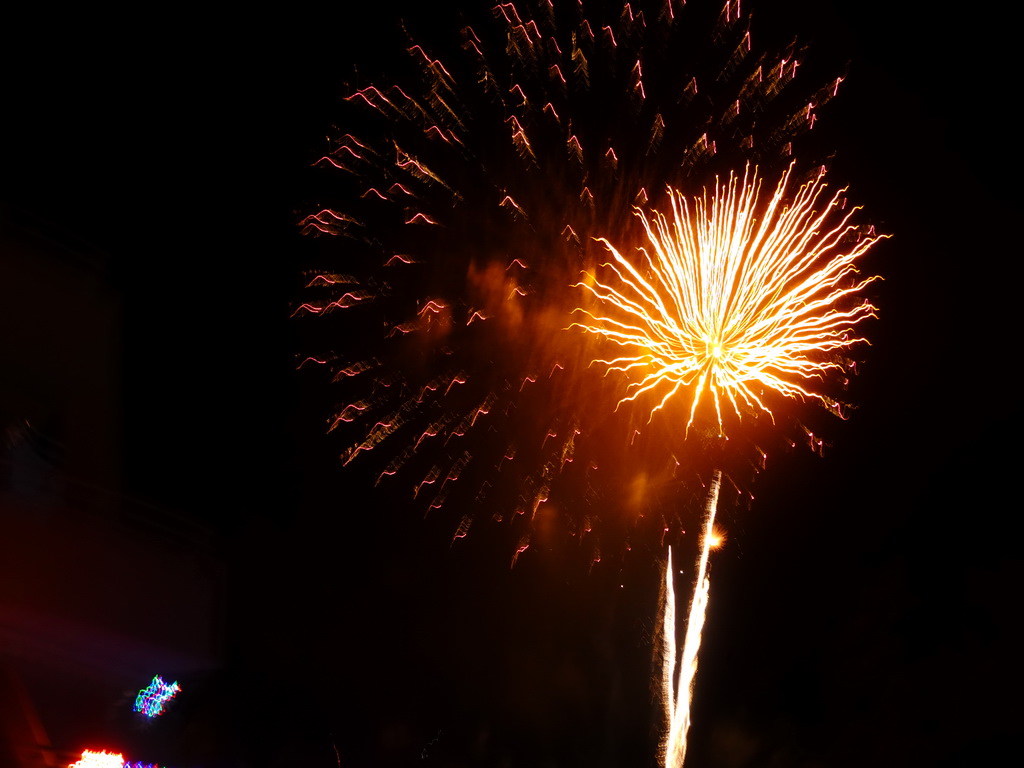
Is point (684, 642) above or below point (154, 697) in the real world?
above

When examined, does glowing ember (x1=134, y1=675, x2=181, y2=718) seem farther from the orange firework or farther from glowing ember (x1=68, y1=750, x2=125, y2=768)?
the orange firework

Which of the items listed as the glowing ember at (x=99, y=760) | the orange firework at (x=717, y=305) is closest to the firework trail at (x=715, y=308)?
the orange firework at (x=717, y=305)

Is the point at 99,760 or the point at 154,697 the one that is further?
the point at 154,697

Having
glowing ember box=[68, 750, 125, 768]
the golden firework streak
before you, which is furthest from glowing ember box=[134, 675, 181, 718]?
the golden firework streak

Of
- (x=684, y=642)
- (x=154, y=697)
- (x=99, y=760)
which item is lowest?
(x=99, y=760)

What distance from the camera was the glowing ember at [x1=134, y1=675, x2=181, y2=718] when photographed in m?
10.1

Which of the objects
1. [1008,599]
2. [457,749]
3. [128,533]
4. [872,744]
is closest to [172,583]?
[128,533]

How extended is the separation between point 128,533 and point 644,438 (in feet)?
16.9

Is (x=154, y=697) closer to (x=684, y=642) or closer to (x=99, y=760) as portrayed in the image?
(x=99, y=760)

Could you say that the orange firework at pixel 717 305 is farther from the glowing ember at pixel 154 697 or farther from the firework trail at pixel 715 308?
the glowing ember at pixel 154 697

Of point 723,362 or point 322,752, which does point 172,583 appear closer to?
point 322,752

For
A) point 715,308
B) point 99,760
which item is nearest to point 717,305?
point 715,308

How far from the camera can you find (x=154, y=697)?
10609mm

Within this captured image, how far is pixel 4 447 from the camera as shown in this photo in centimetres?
659
